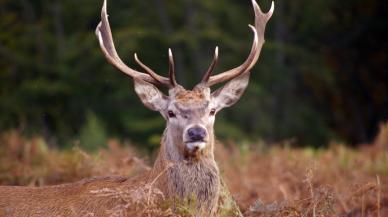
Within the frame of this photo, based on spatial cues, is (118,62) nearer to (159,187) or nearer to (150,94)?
(150,94)

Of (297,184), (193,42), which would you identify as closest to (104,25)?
(297,184)

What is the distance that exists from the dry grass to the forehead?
0.71m

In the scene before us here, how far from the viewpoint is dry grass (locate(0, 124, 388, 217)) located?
8719mm

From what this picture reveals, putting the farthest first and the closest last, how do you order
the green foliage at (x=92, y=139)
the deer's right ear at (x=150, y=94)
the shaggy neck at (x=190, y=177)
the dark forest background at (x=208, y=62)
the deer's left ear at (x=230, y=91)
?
the dark forest background at (x=208, y=62) < the green foliage at (x=92, y=139) < the deer's left ear at (x=230, y=91) < the deer's right ear at (x=150, y=94) < the shaggy neck at (x=190, y=177)

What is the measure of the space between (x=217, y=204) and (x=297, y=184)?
124 inches

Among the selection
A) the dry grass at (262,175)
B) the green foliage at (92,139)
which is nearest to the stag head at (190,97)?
the dry grass at (262,175)

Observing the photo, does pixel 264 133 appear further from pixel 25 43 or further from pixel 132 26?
pixel 25 43

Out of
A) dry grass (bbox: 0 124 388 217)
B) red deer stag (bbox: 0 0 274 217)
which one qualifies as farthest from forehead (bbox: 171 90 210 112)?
dry grass (bbox: 0 124 388 217)

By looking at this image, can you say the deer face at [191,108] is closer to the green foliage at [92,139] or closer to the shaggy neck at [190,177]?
the shaggy neck at [190,177]

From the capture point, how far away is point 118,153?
555 inches

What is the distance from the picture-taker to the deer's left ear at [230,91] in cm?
986

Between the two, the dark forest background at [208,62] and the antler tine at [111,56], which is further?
the dark forest background at [208,62]

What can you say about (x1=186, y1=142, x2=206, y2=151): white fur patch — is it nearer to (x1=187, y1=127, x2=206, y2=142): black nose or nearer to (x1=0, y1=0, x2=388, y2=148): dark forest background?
(x1=187, y1=127, x2=206, y2=142): black nose

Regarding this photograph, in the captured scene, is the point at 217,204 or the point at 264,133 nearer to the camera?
the point at 217,204
